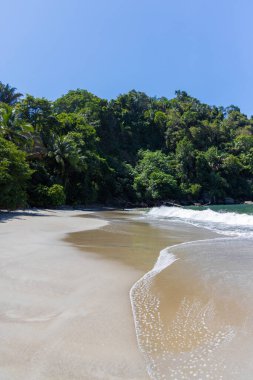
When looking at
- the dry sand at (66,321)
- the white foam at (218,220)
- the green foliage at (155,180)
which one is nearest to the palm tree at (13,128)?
the white foam at (218,220)

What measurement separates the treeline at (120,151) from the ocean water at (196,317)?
1559 centimetres

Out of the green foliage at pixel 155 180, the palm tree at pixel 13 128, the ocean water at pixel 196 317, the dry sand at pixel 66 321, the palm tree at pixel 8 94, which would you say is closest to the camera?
the dry sand at pixel 66 321

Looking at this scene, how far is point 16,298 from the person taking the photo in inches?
171

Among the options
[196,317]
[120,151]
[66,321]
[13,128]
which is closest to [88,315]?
[66,321]

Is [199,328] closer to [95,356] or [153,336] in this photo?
[153,336]

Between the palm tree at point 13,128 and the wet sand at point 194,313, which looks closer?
the wet sand at point 194,313

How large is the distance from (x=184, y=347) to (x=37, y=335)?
1572 mm

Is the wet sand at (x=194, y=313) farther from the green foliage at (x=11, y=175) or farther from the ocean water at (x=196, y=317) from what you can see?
the green foliage at (x=11, y=175)

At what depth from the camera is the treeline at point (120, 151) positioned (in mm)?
31125

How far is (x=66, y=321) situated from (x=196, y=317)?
5.49ft

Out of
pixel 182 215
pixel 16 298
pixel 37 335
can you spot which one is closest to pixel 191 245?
pixel 16 298

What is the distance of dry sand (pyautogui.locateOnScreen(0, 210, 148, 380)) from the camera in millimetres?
2721

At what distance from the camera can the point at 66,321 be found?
12.1ft

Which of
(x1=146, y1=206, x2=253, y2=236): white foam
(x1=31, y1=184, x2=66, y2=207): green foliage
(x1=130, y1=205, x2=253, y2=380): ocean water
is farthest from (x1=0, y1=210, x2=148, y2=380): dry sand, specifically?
(x1=31, y1=184, x2=66, y2=207): green foliage
